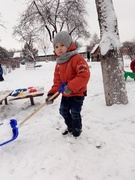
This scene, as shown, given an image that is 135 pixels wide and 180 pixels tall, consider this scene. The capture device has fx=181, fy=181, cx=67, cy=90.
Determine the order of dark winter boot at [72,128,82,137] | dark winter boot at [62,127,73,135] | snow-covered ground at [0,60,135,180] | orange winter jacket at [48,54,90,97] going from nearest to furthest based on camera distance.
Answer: snow-covered ground at [0,60,135,180], orange winter jacket at [48,54,90,97], dark winter boot at [72,128,82,137], dark winter boot at [62,127,73,135]

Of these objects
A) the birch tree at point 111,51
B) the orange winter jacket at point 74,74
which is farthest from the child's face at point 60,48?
the birch tree at point 111,51

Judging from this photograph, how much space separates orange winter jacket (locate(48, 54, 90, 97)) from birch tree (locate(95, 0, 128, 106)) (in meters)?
1.55

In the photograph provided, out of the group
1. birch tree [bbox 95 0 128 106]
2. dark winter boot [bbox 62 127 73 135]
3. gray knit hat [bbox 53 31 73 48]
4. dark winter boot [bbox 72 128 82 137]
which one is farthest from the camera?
birch tree [bbox 95 0 128 106]

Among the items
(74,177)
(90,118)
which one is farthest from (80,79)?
(90,118)

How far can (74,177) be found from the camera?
6.93ft

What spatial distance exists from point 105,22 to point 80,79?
2195mm

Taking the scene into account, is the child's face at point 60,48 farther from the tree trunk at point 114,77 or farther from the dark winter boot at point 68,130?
the tree trunk at point 114,77

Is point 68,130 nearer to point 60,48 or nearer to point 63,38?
point 60,48

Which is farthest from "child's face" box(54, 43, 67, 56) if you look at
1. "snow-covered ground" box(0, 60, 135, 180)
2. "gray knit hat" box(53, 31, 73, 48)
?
"snow-covered ground" box(0, 60, 135, 180)

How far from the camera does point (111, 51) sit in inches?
162

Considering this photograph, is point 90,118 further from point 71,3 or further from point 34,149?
point 71,3

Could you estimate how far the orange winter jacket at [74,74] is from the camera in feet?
8.41

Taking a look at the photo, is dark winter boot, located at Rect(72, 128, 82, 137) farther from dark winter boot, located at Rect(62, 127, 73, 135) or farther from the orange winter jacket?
the orange winter jacket

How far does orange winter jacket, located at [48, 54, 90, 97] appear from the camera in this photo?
2.56 meters
